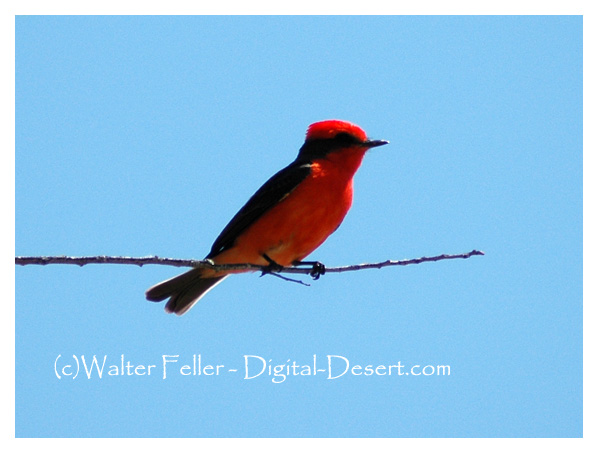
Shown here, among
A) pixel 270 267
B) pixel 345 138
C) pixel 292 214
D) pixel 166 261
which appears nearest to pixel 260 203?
pixel 292 214

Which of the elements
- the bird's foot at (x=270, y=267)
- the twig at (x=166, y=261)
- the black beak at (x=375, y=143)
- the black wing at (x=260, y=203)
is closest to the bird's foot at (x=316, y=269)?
the bird's foot at (x=270, y=267)

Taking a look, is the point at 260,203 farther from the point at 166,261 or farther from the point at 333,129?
the point at 166,261

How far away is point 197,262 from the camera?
5043mm

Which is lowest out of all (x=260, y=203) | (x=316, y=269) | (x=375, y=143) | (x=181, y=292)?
(x=181, y=292)

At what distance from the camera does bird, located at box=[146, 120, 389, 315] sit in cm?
729

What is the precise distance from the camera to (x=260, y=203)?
25.1ft

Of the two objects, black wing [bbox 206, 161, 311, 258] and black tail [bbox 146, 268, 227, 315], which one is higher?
black wing [bbox 206, 161, 311, 258]

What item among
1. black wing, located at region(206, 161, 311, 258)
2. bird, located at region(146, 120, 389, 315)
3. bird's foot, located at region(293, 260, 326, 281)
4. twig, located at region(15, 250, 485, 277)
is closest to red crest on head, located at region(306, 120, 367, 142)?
bird, located at region(146, 120, 389, 315)

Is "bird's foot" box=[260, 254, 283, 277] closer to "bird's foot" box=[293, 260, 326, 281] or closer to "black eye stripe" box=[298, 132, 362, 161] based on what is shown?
"bird's foot" box=[293, 260, 326, 281]

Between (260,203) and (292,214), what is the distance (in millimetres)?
500

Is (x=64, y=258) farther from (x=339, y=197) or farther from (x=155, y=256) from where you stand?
(x=339, y=197)

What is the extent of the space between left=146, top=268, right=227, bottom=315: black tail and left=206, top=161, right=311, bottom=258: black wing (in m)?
0.39
